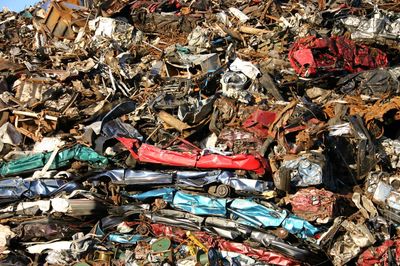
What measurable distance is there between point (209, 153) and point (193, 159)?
0.96 feet

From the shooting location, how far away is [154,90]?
10641mm

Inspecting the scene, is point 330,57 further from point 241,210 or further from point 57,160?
point 57,160

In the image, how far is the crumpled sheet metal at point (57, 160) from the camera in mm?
8688

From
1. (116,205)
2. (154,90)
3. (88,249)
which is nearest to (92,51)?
(154,90)

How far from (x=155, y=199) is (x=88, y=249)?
1352 millimetres

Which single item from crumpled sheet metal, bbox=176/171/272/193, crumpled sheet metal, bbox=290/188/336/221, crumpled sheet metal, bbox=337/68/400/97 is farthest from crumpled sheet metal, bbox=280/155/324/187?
crumpled sheet metal, bbox=337/68/400/97

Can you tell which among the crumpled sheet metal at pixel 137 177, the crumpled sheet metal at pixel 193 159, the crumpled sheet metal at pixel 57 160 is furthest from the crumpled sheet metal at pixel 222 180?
the crumpled sheet metal at pixel 57 160

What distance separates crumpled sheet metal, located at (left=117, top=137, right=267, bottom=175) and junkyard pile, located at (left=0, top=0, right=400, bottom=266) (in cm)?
2

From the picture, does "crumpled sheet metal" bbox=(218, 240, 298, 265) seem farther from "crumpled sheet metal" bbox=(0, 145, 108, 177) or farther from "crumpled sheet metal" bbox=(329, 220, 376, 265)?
"crumpled sheet metal" bbox=(0, 145, 108, 177)

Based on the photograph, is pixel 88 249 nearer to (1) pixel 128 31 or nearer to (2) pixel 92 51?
(2) pixel 92 51

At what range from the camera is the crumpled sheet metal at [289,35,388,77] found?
10.2 meters

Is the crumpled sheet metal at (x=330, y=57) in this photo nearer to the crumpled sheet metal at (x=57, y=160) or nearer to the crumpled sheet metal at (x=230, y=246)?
the crumpled sheet metal at (x=230, y=246)

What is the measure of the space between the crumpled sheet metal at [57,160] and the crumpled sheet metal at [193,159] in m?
0.56

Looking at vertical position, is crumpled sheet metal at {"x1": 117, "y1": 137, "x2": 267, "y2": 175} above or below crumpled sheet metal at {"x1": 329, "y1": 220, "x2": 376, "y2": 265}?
above
